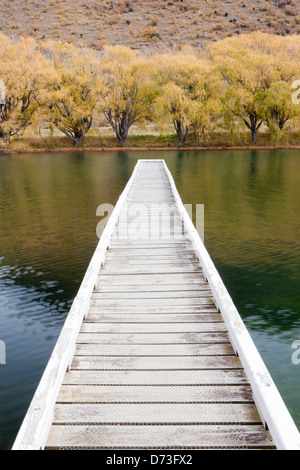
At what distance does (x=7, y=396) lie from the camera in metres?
5.44

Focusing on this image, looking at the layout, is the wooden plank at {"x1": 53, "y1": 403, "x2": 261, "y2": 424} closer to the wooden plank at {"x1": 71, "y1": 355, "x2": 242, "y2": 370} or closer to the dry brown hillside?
the wooden plank at {"x1": 71, "y1": 355, "x2": 242, "y2": 370}

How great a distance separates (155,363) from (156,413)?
2.56 feet

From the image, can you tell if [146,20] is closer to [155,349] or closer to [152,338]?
[152,338]

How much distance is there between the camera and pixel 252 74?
43.4m

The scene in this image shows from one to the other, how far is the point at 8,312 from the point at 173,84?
4048 cm

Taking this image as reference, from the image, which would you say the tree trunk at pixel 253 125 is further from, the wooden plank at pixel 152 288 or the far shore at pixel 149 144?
the wooden plank at pixel 152 288

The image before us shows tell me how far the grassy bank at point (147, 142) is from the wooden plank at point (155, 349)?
42.8 m

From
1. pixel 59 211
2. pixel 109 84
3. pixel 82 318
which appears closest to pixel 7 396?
pixel 82 318

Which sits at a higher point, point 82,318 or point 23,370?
point 82,318

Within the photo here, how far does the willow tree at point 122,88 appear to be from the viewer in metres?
46.4

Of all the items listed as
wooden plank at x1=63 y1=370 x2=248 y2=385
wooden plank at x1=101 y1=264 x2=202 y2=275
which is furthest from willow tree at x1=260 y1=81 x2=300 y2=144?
wooden plank at x1=63 y1=370 x2=248 y2=385

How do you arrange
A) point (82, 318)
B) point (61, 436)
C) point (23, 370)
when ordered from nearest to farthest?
1. point (61, 436)
2. point (82, 318)
3. point (23, 370)

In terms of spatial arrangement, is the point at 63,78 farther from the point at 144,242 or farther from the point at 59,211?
the point at 144,242

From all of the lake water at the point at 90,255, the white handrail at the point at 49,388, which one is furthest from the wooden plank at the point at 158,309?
the lake water at the point at 90,255
